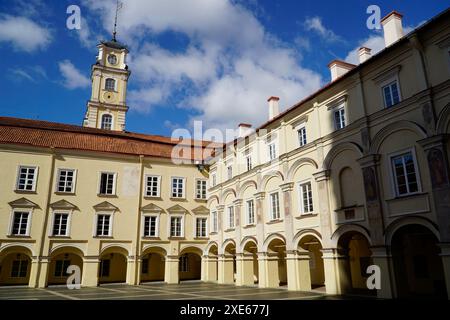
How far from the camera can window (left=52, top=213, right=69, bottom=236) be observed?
27.2m

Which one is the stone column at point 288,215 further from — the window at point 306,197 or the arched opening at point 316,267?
the arched opening at point 316,267

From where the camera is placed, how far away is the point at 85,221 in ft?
92.2

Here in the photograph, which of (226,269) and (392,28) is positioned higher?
(392,28)

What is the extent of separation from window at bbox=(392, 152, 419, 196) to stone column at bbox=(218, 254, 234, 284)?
53.7ft

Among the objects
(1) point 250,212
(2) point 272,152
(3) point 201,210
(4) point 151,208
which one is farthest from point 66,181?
(2) point 272,152

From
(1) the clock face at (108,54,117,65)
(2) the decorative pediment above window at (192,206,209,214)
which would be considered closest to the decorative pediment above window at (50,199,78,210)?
(2) the decorative pediment above window at (192,206,209,214)

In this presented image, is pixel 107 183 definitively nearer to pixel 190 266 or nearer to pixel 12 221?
pixel 12 221

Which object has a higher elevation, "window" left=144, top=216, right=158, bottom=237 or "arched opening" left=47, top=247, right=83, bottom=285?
"window" left=144, top=216, right=158, bottom=237

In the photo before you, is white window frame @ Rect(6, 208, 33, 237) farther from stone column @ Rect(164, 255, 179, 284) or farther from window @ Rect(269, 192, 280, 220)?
window @ Rect(269, 192, 280, 220)

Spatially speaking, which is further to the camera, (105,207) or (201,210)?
(201,210)

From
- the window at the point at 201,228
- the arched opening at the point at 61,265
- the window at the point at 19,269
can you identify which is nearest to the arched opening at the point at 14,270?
the window at the point at 19,269

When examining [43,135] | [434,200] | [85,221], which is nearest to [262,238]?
[434,200]

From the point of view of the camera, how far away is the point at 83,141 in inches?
1181

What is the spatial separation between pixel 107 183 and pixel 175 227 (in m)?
6.73
